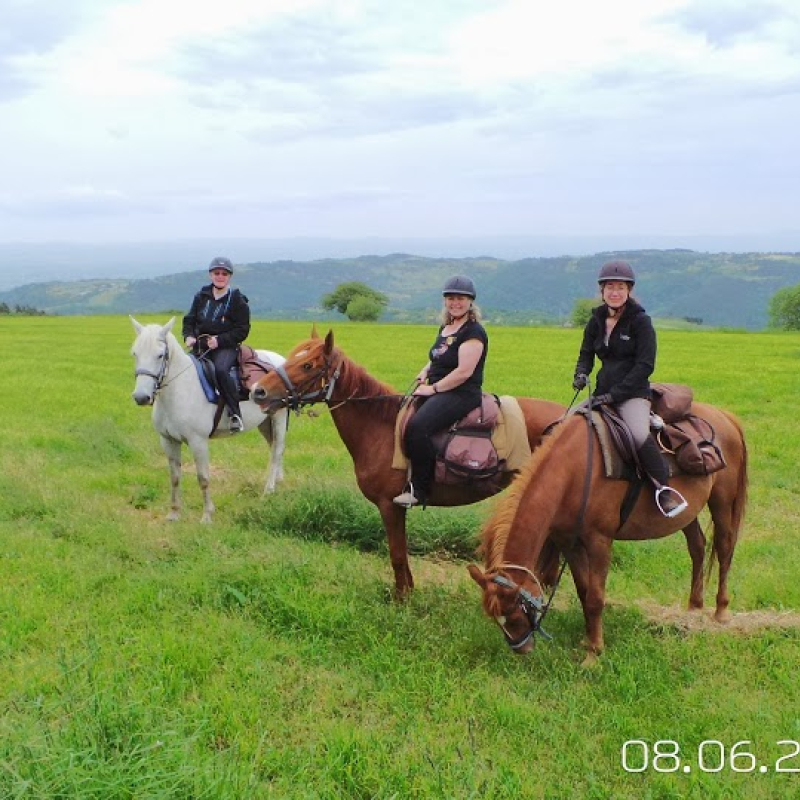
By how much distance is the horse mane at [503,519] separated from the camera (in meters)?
5.07

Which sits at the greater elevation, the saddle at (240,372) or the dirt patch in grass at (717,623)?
the saddle at (240,372)

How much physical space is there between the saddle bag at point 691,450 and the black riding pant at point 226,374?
19.9 ft

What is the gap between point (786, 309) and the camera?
254ft

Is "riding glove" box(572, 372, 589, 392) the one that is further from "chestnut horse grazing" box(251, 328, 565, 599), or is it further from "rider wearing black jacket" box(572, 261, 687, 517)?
"chestnut horse grazing" box(251, 328, 565, 599)

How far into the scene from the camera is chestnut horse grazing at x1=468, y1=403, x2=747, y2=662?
16.3 feet

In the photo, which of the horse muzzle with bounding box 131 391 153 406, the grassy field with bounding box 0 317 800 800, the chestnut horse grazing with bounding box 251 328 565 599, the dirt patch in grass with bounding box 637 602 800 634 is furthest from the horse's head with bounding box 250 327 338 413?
the dirt patch in grass with bounding box 637 602 800 634

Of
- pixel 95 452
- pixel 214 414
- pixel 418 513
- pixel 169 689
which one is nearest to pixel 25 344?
pixel 95 452

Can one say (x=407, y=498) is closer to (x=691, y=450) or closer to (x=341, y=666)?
(x=341, y=666)

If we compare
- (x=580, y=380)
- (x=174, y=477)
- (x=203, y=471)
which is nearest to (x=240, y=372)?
(x=203, y=471)

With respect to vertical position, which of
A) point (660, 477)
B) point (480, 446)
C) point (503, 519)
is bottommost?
point (503, 519)

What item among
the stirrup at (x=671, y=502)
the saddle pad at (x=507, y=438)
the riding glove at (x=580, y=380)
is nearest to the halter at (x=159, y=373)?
the saddle pad at (x=507, y=438)

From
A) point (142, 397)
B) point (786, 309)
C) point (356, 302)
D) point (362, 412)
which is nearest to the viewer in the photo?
point (362, 412)

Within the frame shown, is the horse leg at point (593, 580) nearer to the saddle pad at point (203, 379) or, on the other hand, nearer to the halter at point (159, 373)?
the halter at point (159, 373)

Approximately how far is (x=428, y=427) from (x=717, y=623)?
128 inches
